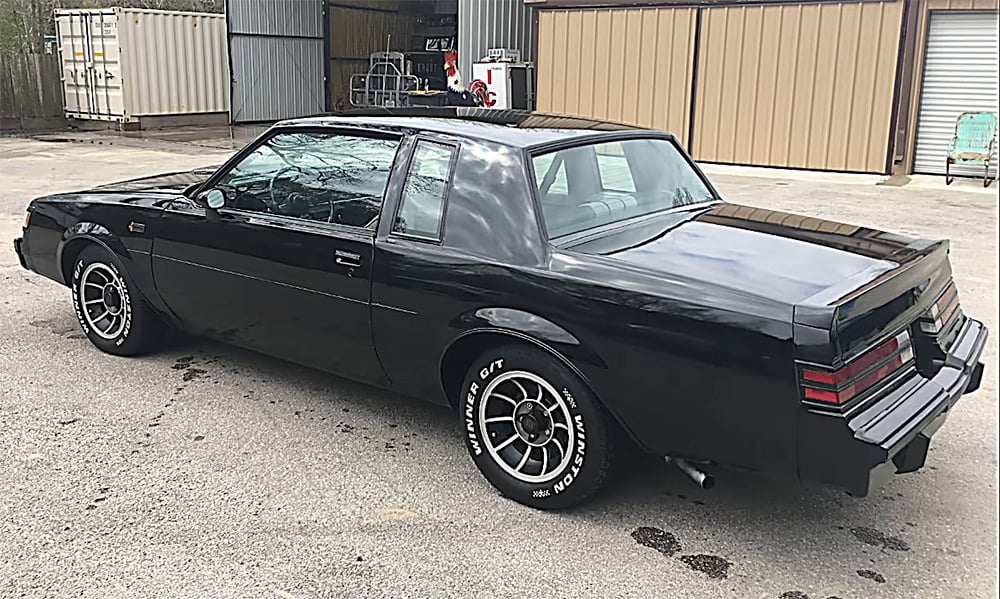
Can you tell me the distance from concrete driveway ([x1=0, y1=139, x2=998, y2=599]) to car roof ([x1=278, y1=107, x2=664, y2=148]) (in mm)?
1432

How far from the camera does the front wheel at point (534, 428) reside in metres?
3.48

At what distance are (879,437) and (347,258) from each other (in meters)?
2.32

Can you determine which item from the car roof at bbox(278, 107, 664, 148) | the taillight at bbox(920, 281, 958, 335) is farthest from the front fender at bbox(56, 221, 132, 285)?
the taillight at bbox(920, 281, 958, 335)

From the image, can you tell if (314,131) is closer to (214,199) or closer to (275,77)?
(214,199)

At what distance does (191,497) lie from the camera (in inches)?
148

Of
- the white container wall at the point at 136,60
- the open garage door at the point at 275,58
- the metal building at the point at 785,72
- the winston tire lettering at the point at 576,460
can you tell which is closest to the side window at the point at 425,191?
the winston tire lettering at the point at 576,460

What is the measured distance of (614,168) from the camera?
14.3 ft

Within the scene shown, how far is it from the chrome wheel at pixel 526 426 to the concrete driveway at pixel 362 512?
185mm

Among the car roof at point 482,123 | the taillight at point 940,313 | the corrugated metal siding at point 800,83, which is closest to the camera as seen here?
the taillight at point 940,313

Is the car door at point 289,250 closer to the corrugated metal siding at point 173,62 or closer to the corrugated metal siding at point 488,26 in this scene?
the corrugated metal siding at point 488,26

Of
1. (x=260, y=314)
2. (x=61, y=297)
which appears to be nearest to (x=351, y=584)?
(x=260, y=314)

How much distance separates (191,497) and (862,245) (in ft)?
9.76

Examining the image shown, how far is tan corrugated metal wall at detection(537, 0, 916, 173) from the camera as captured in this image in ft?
48.9

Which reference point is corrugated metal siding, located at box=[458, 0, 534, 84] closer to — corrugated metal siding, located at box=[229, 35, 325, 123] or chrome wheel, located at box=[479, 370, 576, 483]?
corrugated metal siding, located at box=[229, 35, 325, 123]
